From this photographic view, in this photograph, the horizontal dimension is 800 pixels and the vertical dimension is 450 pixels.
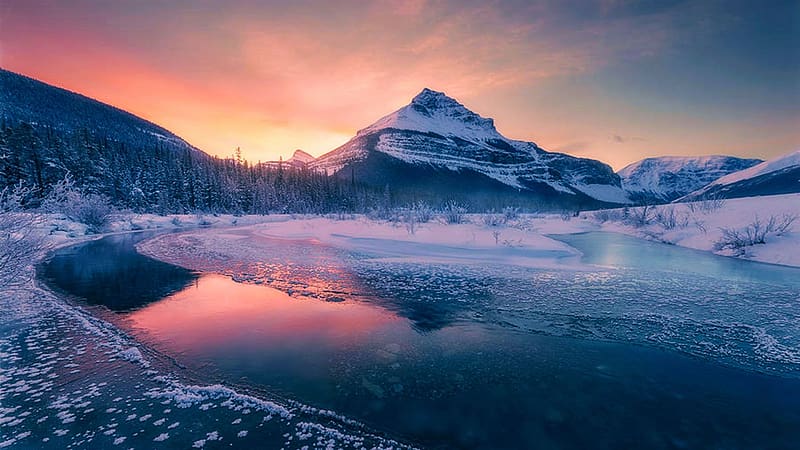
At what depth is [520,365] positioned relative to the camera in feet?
20.7

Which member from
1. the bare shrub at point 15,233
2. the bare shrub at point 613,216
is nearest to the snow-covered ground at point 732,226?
Result: the bare shrub at point 613,216

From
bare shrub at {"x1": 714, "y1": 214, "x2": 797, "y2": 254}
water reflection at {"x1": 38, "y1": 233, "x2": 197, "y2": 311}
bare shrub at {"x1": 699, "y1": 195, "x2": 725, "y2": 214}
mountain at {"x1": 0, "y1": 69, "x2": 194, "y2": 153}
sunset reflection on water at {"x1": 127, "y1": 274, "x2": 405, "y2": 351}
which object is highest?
mountain at {"x1": 0, "y1": 69, "x2": 194, "y2": 153}

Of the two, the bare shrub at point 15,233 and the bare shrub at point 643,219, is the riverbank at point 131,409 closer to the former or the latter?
the bare shrub at point 15,233

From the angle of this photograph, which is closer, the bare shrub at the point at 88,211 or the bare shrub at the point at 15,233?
the bare shrub at the point at 15,233

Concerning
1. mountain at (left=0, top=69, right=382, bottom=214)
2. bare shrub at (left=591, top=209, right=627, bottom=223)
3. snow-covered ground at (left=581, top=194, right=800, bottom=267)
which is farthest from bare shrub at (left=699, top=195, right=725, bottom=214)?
mountain at (left=0, top=69, right=382, bottom=214)

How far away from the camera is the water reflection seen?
10541 mm

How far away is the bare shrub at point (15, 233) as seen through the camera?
23.4 ft

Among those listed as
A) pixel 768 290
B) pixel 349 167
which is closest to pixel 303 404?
pixel 768 290

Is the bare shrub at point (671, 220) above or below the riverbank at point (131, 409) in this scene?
above

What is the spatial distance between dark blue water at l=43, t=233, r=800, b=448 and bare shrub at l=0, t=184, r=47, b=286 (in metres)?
2.28

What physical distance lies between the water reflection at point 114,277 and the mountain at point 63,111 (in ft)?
477

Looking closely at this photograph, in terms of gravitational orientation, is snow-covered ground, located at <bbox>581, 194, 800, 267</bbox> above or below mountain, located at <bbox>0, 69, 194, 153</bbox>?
below

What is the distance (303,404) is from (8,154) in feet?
199

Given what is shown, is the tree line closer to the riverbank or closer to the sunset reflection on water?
the sunset reflection on water
